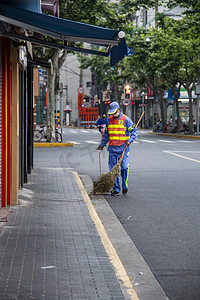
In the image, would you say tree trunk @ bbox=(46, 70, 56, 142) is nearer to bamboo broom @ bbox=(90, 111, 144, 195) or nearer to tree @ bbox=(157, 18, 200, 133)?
tree @ bbox=(157, 18, 200, 133)

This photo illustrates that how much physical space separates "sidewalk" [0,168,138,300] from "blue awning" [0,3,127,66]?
90.4 inches

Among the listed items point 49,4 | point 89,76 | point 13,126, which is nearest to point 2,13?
point 13,126

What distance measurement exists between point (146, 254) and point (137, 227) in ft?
5.29

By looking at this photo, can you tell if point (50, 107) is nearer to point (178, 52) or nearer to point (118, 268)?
point (178, 52)

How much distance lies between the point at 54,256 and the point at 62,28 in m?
2.68

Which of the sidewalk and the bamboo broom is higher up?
the bamboo broom

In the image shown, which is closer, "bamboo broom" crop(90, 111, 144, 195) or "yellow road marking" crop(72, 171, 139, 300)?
"yellow road marking" crop(72, 171, 139, 300)

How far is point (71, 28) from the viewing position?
7078 mm

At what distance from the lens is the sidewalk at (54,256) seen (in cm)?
479

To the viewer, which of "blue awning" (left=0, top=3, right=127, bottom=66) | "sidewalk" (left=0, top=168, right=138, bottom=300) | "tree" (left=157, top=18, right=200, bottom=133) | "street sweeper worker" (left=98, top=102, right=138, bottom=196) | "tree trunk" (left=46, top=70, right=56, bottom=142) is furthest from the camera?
"tree" (left=157, top=18, right=200, bottom=133)

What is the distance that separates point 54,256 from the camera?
595 cm

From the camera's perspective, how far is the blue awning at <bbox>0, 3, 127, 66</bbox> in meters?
6.68

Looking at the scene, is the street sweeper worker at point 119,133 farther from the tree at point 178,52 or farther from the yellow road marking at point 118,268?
the tree at point 178,52

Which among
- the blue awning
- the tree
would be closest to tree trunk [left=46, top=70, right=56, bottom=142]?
the tree
